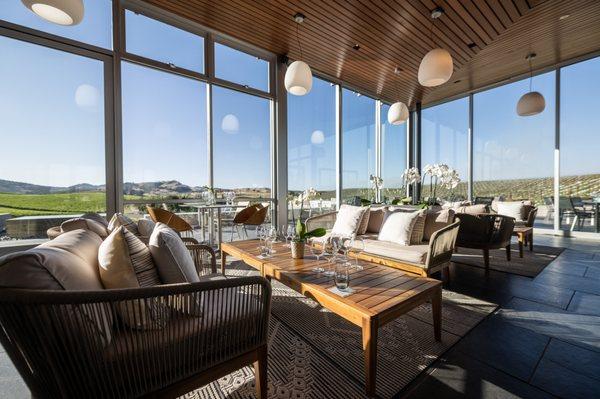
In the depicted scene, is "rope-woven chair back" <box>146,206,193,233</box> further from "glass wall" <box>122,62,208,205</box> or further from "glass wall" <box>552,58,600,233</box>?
"glass wall" <box>552,58,600,233</box>

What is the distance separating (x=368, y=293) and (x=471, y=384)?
70cm

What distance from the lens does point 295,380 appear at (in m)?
1.55

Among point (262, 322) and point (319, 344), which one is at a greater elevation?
point (262, 322)

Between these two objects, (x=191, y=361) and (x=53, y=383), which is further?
(x=191, y=361)

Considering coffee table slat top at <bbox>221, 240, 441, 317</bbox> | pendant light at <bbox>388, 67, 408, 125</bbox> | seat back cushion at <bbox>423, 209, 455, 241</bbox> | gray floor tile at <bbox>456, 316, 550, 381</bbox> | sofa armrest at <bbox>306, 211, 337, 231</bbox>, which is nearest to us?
coffee table slat top at <bbox>221, 240, 441, 317</bbox>

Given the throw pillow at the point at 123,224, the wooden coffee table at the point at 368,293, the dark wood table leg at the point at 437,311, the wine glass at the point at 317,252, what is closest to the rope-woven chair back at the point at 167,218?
the wooden coffee table at the point at 368,293

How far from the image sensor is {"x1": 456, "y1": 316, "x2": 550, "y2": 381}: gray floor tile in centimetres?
165

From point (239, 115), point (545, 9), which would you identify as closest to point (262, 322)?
point (239, 115)

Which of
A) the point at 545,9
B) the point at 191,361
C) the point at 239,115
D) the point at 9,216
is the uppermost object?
the point at 545,9

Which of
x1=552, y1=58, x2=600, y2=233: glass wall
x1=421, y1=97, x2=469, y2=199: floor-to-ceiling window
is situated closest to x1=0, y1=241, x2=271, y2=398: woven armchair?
x1=421, y1=97, x2=469, y2=199: floor-to-ceiling window

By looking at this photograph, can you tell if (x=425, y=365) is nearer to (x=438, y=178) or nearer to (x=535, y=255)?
(x=438, y=178)

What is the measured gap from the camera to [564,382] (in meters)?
1.51

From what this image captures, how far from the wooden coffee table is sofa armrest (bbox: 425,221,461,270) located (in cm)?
66

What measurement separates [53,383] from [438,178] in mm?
4622
